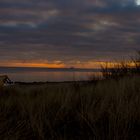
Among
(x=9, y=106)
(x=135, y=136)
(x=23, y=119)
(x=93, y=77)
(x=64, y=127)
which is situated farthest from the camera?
(x=93, y=77)

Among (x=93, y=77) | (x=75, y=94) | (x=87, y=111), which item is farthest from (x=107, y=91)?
(x=93, y=77)

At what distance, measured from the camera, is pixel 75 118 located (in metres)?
7.17

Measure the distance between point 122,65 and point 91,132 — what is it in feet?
29.6

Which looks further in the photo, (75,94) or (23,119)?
(75,94)

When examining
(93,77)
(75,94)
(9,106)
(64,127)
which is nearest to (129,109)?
(64,127)

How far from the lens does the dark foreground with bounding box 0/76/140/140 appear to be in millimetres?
6543

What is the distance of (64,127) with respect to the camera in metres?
6.96

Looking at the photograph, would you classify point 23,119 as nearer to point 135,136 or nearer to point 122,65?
point 135,136

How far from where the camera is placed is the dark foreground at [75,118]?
6543mm

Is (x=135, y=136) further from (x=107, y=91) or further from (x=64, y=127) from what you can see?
(x=107, y=91)

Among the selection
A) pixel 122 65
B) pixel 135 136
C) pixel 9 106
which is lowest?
pixel 135 136

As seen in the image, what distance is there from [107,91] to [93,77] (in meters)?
5.58

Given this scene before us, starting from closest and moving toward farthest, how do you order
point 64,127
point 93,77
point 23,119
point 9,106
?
point 64,127 → point 23,119 → point 9,106 → point 93,77

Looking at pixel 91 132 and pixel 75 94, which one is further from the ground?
pixel 75 94
